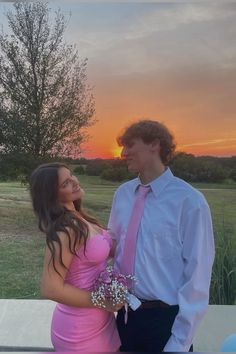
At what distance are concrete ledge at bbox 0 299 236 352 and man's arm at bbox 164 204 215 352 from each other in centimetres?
165

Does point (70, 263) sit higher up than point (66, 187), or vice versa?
point (66, 187)

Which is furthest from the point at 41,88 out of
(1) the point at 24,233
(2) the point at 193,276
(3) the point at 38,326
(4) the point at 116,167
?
(2) the point at 193,276

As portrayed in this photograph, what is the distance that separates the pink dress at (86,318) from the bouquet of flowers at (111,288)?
43 mm

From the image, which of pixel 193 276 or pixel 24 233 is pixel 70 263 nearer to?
pixel 193 276

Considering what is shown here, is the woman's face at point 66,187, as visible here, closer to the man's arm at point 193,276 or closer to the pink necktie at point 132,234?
the pink necktie at point 132,234

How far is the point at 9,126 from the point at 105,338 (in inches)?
80.4

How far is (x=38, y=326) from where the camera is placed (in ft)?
10.2

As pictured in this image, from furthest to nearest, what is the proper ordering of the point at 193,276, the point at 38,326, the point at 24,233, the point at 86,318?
1. the point at 24,233
2. the point at 38,326
3. the point at 86,318
4. the point at 193,276

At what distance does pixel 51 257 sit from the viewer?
4.40 ft

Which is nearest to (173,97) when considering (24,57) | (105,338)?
(24,57)

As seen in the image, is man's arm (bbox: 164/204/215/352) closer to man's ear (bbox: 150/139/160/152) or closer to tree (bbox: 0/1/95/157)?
man's ear (bbox: 150/139/160/152)

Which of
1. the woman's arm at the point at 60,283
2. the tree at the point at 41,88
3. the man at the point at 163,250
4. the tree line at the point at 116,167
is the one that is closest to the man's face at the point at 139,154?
the man at the point at 163,250

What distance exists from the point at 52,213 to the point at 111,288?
0.95 feet

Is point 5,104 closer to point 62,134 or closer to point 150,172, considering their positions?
point 62,134
